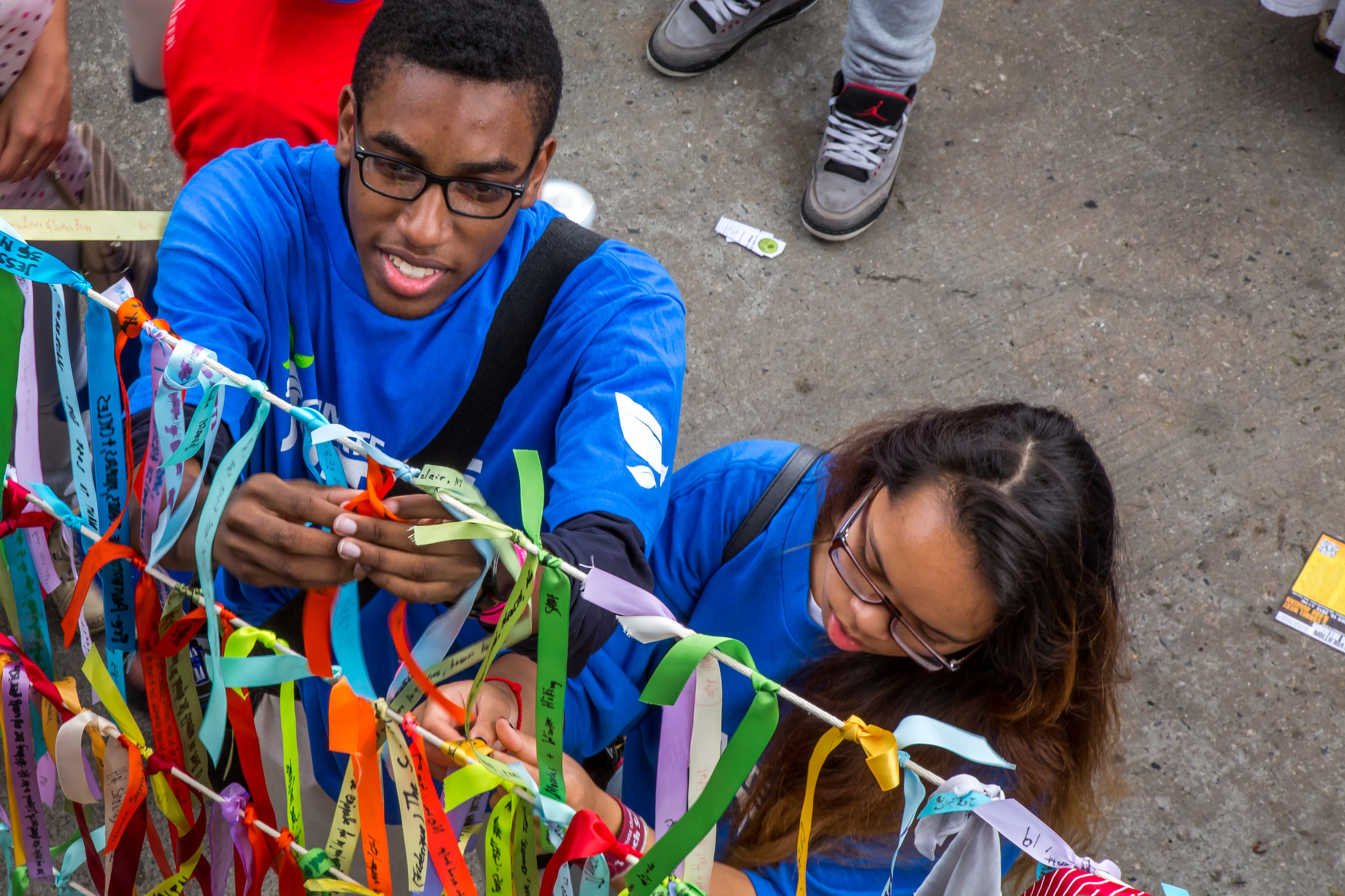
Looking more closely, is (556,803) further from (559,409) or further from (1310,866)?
(1310,866)

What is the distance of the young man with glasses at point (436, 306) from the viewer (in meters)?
1.17

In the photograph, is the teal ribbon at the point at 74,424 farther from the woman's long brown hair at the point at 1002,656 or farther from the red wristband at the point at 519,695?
the woman's long brown hair at the point at 1002,656

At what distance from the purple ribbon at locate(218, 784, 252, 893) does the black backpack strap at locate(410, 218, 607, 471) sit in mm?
519

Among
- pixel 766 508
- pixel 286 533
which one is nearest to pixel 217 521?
pixel 286 533

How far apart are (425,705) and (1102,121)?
2648 millimetres

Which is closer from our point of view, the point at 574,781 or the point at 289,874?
the point at 289,874

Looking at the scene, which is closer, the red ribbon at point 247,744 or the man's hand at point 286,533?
the man's hand at point 286,533

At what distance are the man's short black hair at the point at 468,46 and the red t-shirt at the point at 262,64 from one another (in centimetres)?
34

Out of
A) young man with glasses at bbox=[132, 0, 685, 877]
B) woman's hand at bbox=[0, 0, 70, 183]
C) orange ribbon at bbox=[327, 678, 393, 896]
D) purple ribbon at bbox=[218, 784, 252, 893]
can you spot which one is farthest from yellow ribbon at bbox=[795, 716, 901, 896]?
woman's hand at bbox=[0, 0, 70, 183]

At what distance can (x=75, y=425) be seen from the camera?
1.04 meters

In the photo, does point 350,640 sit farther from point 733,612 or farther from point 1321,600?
point 1321,600

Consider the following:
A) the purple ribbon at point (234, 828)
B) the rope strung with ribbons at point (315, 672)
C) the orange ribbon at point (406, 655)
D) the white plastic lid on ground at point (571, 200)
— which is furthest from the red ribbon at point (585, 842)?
the white plastic lid on ground at point (571, 200)

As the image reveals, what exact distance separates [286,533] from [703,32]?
2.38 metres

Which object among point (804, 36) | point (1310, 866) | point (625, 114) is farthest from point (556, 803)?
point (804, 36)
